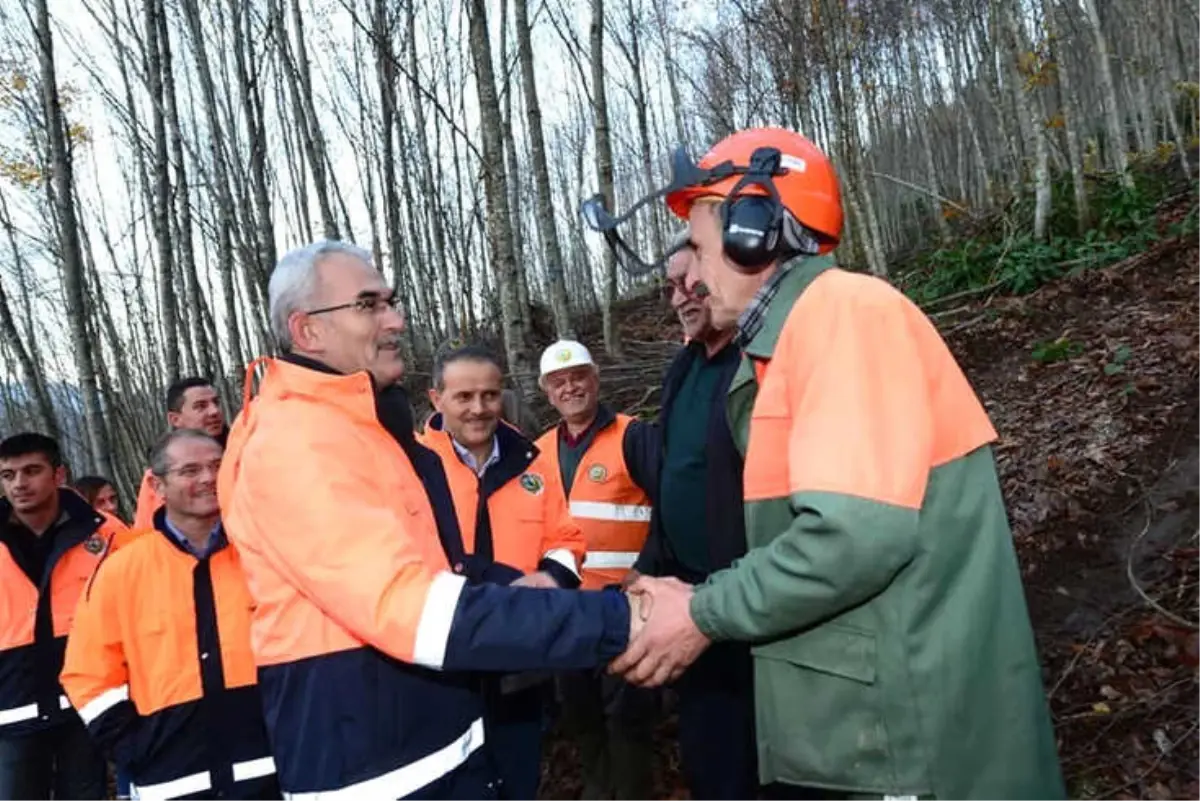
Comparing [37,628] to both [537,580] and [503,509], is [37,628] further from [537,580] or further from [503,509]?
[537,580]

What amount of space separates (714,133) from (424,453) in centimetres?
2445

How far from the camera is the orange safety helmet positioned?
1.74 m

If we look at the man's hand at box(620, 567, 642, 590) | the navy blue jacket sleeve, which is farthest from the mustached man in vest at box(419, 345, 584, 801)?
the navy blue jacket sleeve

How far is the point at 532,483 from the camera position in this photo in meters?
3.18

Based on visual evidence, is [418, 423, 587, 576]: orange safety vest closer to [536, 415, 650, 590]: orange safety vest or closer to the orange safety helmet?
[536, 415, 650, 590]: orange safety vest

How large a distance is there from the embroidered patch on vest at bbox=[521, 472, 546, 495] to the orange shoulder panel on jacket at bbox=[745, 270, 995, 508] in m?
1.67

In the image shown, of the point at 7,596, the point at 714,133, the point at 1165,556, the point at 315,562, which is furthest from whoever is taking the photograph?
the point at 714,133

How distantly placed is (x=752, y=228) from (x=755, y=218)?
2 cm

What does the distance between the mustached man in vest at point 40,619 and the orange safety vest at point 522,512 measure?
6.42 ft

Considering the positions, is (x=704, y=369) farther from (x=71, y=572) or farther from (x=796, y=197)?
(x=71, y=572)

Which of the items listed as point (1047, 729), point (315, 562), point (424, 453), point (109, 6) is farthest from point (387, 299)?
point (109, 6)

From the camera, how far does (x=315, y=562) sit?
5.06ft

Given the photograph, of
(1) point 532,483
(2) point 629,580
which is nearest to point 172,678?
(1) point 532,483

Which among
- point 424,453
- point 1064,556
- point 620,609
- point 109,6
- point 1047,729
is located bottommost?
point 1064,556
